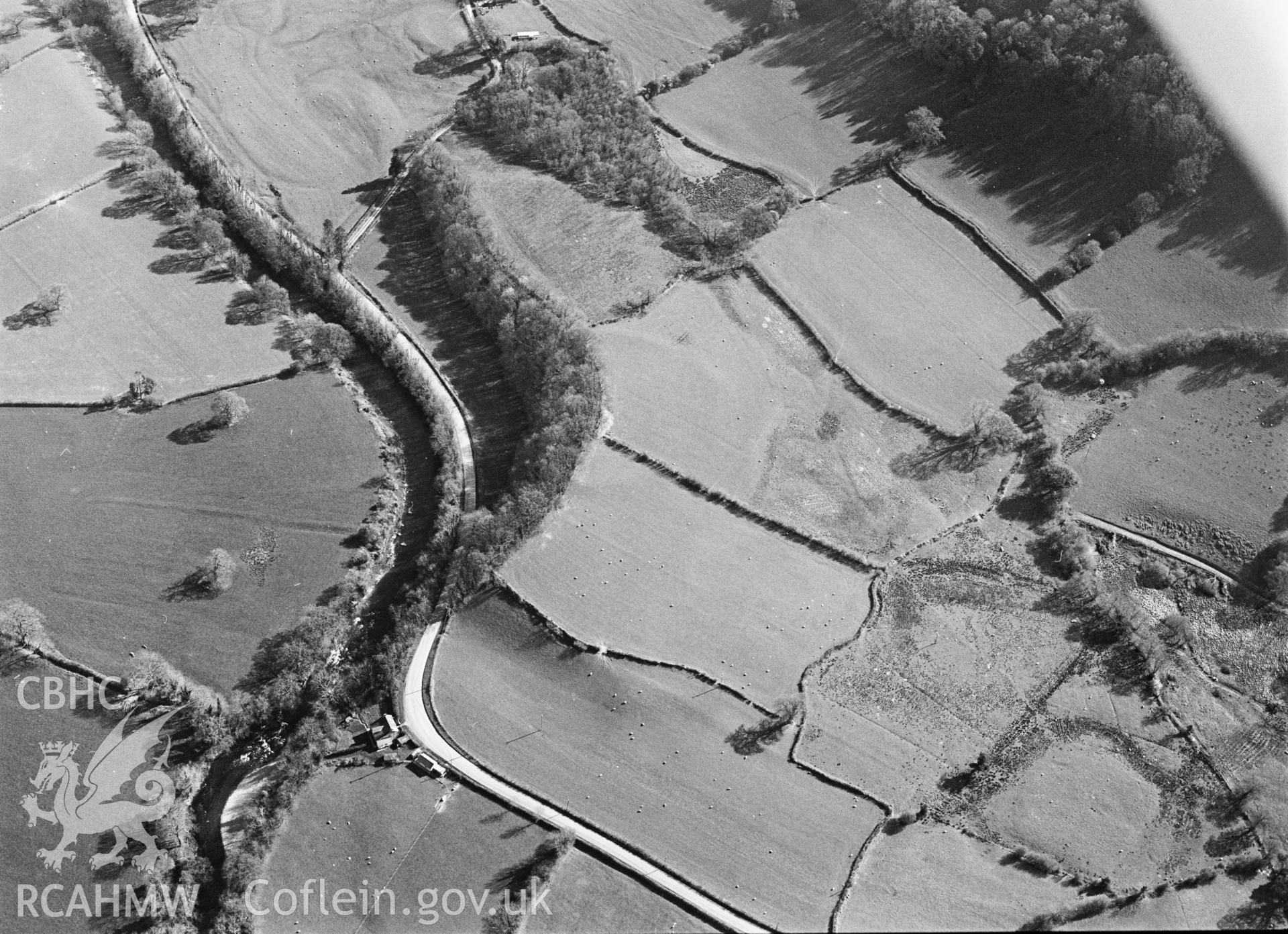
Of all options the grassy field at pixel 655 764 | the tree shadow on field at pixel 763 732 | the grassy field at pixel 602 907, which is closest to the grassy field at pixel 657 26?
the grassy field at pixel 655 764

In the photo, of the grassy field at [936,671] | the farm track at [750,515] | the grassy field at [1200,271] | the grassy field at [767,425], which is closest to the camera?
the grassy field at [936,671]

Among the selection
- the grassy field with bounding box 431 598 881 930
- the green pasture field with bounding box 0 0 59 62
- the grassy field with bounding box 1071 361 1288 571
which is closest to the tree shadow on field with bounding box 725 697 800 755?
the grassy field with bounding box 431 598 881 930

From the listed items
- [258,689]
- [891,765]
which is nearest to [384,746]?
[258,689]

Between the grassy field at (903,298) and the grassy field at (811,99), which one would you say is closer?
the grassy field at (903,298)

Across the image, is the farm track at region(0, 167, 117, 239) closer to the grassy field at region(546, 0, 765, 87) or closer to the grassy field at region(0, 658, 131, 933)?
the grassy field at region(0, 658, 131, 933)

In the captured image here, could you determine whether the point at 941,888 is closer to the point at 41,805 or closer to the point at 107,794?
the point at 107,794

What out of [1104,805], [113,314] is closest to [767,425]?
[1104,805]

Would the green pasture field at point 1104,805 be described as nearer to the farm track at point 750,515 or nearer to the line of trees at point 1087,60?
the farm track at point 750,515
